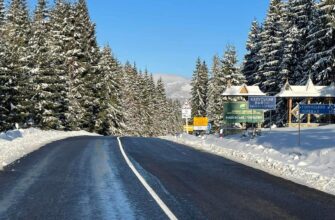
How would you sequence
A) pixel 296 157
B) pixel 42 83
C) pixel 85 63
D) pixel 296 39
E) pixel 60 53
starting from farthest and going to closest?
pixel 85 63 < pixel 60 53 < pixel 296 39 < pixel 42 83 < pixel 296 157

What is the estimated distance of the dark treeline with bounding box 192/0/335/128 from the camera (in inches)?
1725

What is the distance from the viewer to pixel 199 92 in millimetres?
89438

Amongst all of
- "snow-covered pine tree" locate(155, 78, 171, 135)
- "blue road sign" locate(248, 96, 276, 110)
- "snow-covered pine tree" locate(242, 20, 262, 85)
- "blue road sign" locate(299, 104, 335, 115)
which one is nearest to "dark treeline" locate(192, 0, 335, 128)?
"snow-covered pine tree" locate(242, 20, 262, 85)

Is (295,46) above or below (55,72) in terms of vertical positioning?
above

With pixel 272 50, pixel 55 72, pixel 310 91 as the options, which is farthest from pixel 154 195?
pixel 272 50

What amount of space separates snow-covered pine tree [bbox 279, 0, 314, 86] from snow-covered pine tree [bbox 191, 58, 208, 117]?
36814 millimetres

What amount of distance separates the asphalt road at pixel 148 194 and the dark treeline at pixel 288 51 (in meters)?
32.0

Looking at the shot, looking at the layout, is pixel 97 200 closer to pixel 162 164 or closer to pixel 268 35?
pixel 162 164

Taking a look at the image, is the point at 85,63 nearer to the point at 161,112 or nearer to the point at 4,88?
the point at 4,88

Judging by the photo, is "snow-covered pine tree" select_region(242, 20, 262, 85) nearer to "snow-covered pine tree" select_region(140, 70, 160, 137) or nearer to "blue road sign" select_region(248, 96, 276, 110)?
"snow-covered pine tree" select_region(140, 70, 160, 137)

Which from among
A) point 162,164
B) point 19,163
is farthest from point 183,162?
point 19,163

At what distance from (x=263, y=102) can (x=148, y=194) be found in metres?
18.0

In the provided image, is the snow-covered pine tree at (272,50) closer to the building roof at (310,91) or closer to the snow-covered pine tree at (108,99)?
the building roof at (310,91)

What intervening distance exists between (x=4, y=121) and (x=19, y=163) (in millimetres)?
25102
